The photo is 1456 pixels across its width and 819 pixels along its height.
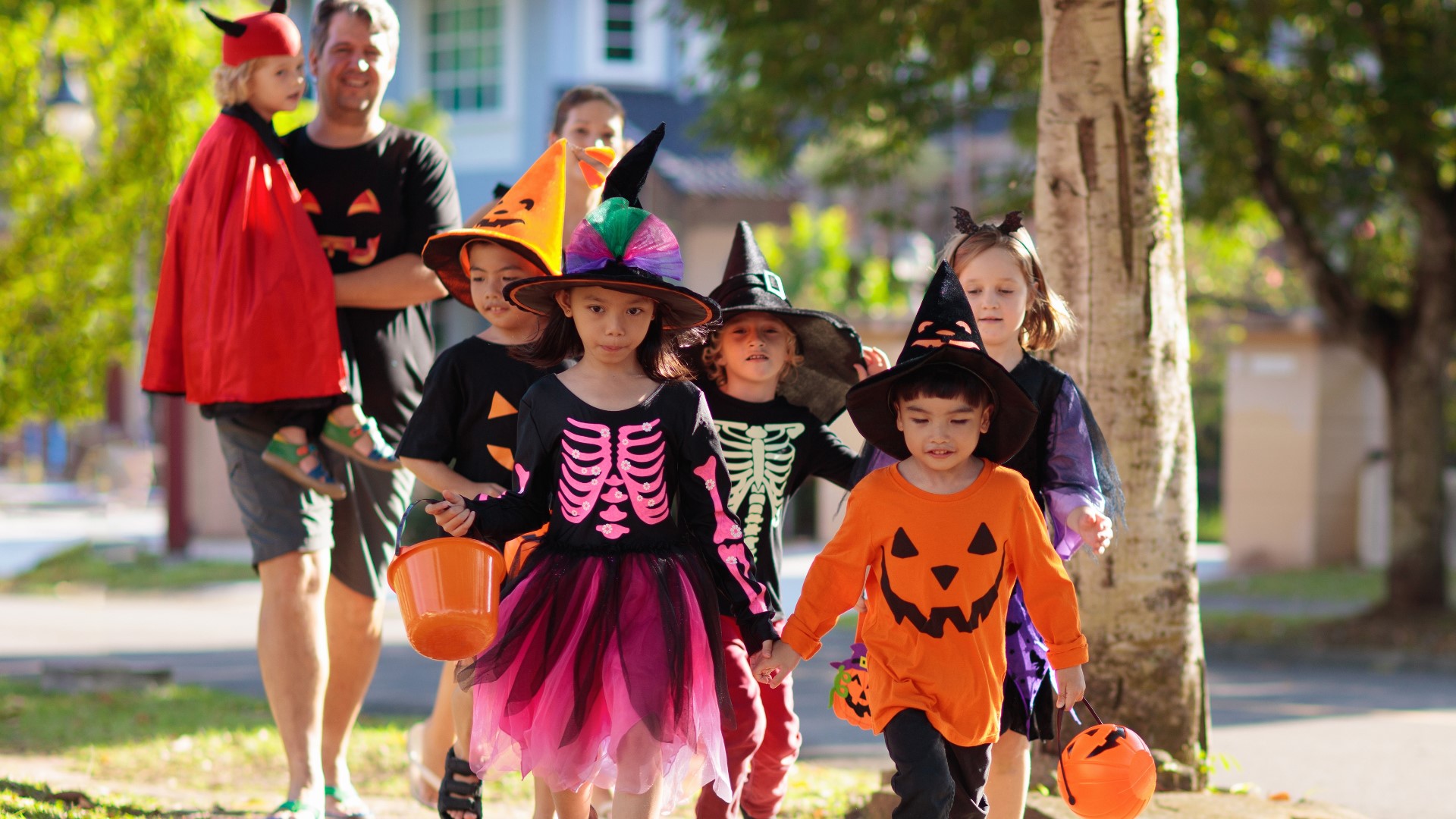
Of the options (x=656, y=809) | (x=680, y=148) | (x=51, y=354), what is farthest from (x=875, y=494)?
(x=680, y=148)

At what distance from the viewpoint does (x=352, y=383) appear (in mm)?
4547

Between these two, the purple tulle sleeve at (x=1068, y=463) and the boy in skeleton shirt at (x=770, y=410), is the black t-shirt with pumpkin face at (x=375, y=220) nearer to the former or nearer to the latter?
the boy in skeleton shirt at (x=770, y=410)

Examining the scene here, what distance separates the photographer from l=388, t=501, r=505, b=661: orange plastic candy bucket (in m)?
3.18

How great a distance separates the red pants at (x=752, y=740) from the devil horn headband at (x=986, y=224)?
1232 mm

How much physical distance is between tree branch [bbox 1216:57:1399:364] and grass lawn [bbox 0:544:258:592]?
30.7 ft

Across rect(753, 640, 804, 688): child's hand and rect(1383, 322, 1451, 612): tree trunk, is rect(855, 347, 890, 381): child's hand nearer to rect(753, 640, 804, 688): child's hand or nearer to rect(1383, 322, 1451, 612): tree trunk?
rect(753, 640, 804, 688): child's hand

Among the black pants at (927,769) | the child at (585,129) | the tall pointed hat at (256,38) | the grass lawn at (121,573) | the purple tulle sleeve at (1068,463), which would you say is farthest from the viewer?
the grass lawn at (121,573)

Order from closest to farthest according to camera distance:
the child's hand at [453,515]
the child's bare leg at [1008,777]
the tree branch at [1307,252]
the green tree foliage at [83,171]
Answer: the child's hand at [453,515] → the child's bare leg at [1008,777] → the tree branch at [1307,252] → the green tree foliage at [83,171]

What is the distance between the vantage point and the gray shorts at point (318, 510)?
14.3 ft

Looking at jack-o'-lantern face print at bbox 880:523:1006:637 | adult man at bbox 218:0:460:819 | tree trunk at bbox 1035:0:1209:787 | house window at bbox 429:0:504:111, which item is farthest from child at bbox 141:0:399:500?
house window at bbox 429:0:504:111

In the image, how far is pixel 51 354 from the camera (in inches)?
509

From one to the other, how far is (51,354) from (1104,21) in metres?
10.7

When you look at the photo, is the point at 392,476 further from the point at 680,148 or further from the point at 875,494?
the point at 680,148

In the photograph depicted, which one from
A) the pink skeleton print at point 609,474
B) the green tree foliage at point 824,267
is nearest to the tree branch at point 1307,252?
the pink skeleton print at point 609,474
